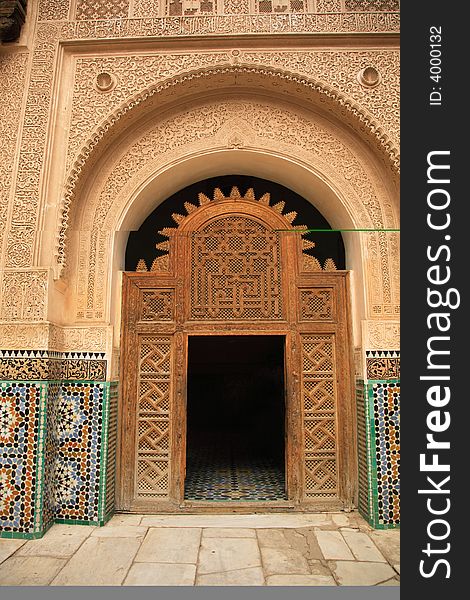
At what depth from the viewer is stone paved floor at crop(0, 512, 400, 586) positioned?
240cm

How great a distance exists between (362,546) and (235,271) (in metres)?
2.15

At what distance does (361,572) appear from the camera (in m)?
2.46

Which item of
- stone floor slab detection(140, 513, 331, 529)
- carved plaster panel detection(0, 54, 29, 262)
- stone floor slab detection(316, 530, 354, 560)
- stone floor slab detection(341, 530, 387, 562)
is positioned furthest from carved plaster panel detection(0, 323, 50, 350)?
stone floor slab detection(341, 530, 387, 562)

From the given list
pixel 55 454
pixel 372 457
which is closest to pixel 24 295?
pixel 55 454

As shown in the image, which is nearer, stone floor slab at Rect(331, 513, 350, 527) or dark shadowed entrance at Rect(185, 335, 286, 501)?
stone floor slab at Rect(331, 513, 350, 527)

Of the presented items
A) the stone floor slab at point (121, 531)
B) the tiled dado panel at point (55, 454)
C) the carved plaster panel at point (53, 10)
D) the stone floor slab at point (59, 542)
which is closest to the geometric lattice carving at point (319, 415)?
the stone floor slab at point (121, 531)

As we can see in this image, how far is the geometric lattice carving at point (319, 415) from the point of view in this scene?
3.47 metres

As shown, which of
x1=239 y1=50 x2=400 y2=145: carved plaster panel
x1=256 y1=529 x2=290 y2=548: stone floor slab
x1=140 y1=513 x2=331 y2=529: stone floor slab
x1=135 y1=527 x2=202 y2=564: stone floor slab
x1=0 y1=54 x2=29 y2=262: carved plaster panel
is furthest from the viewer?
x1=239 y1=50 x2=400 y2=145: carved plaster panel

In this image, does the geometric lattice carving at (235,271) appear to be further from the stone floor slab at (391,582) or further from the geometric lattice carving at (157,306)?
the stone floor slab at (391,582)

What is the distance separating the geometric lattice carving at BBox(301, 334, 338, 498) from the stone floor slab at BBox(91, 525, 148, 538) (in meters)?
1.28

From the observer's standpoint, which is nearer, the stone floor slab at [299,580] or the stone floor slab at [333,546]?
the stone floor slab at [299,580]

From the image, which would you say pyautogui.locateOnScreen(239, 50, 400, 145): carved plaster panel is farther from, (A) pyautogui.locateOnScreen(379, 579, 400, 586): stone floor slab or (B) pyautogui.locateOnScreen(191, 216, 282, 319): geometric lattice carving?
(A) pyautogui.locateOnScreen(379, 579, 400, 586): stone floor slab

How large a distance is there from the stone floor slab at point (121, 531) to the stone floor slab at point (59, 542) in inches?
2.6

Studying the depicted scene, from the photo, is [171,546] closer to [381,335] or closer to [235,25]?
[381,335]
